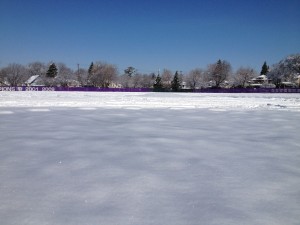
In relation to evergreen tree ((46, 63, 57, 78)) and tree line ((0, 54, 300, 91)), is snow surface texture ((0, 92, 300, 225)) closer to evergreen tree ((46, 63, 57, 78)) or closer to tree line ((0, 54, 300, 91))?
tree line ((0, 54, 300, 91))

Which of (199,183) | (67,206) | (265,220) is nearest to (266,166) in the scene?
(199,183)

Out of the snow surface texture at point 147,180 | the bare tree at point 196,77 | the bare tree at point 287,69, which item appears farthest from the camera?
the bare tree at point 196,77

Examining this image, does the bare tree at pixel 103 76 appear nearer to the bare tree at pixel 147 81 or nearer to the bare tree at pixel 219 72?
the bare tree at pixel 147 81

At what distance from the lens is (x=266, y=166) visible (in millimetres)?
4266

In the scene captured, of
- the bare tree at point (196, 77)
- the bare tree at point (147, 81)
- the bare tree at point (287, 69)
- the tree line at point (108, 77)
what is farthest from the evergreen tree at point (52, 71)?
the bare tree at point (287, 69)

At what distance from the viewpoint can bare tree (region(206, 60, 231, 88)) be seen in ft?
322

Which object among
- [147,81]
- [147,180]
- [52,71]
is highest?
[52,71]

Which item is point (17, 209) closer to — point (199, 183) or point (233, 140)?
point (199, 183)

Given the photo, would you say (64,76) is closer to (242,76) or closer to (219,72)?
(219,72)

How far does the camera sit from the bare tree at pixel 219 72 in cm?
9825

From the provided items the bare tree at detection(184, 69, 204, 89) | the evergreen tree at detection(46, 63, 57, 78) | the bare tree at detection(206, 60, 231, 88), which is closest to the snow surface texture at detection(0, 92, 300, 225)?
the bare tree at detection(206, 60, 231, 88)

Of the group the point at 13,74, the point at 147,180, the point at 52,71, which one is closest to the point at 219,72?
the point at 52,71

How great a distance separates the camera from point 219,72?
97.9 m

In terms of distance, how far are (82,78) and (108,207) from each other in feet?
375
